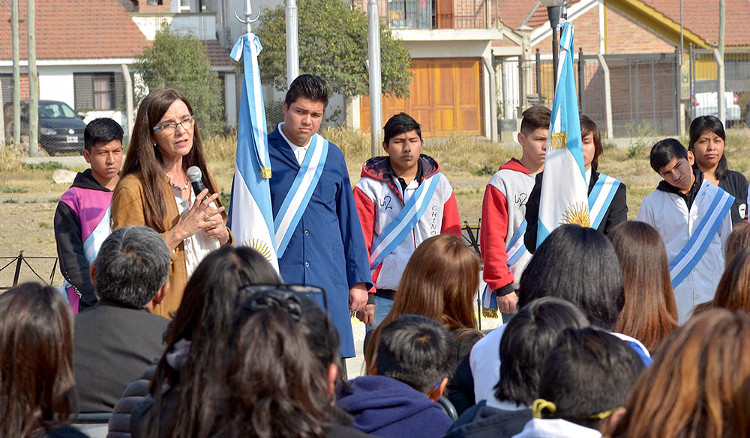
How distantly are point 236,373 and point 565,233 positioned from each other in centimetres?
164

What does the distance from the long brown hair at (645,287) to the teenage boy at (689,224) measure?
92.8 inches

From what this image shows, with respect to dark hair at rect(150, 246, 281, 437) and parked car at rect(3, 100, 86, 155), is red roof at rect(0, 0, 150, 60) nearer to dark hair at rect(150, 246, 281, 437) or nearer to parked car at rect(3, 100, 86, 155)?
parked car at rect(3, 100, 86, 155)

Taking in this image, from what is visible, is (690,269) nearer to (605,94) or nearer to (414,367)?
(414,367)

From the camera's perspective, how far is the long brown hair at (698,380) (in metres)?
2.19

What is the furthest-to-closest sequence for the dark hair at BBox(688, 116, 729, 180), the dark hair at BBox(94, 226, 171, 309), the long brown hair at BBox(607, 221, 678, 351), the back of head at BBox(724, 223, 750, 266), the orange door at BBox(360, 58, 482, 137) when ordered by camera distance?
the orange door at BBox(360, 58, 482, 137)
the dark hair at BBox(688, 116, 729, 180)
the back of head at BBox(724, 223, 750, 266)
the long brown hair at BBox(607, 221, 678, 351)
the dark hair at BBox(94, 226, 171, 309)

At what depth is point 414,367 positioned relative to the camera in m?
3.59

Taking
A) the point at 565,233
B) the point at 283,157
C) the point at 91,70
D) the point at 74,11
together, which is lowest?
the point at 565,233

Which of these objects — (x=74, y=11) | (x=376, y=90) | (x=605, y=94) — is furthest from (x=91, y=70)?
(x=376, y=90)

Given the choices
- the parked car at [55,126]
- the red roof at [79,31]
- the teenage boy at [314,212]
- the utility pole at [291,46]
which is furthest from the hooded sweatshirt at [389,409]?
the red roof at [79,31]

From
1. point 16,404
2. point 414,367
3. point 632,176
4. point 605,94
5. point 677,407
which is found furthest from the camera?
point 605,94

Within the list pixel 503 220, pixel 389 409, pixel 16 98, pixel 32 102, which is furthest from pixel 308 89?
pixel 16 98

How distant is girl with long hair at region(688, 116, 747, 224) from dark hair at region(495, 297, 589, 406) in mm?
4250

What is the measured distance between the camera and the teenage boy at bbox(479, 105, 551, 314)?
593 cm

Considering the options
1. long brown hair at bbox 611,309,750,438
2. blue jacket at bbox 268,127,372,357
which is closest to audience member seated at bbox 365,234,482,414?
blue jacket at bbox 268,127,372,357
